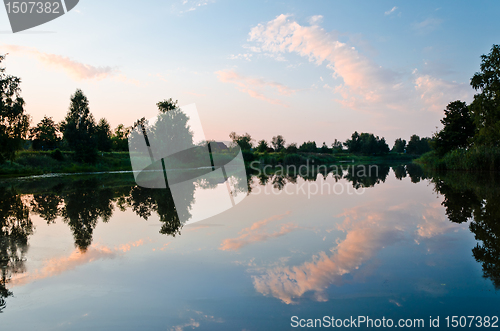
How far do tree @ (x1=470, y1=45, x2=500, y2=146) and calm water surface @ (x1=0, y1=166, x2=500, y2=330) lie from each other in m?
24.3

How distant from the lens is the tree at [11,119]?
990 inches

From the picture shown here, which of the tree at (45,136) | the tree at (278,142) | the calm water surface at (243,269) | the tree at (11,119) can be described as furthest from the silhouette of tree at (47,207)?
the tree at (278,142)

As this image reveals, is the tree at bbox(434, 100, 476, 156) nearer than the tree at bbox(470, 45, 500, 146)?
No

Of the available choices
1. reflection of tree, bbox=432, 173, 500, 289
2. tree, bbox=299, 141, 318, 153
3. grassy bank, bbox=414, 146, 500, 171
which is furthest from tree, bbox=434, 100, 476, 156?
tree, bbox=299, 141, 318, 153

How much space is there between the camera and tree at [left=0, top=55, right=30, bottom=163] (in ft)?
82.5

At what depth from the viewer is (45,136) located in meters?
61.6

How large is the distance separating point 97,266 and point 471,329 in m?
5.01

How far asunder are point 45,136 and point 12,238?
220 ft

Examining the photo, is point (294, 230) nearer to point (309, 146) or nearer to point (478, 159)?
point (478, 159)

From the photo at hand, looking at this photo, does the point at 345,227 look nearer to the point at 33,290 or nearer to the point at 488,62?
the point at 33,290

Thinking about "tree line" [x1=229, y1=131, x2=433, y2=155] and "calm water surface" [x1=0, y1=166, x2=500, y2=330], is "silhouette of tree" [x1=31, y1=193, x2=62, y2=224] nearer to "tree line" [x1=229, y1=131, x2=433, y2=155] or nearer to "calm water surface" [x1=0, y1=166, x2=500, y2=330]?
"calm water surface" [x1=0, y1=166, x2=500, y2=330]

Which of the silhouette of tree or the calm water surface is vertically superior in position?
the silhouette of tree

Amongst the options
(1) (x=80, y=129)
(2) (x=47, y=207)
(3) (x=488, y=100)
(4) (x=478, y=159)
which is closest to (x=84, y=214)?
(2) (x=47, y=207)

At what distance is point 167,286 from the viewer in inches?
156
